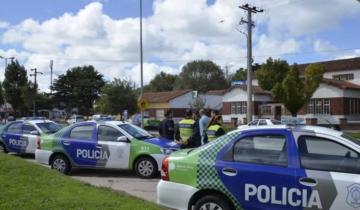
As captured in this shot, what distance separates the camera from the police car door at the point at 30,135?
737 inches

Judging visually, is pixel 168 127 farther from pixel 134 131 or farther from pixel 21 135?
pixel 21 135

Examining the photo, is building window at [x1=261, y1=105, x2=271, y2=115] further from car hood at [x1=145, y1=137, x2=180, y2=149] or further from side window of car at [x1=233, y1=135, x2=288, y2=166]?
side window of car at [x1=233, y1=135, x2=288, y2=166]

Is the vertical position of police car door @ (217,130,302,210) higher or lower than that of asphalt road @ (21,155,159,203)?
higher

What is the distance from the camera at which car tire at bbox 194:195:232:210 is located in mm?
7359

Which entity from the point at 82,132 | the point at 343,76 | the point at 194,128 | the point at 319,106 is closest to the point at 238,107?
the point at 319,106

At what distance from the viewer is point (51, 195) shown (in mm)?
8836

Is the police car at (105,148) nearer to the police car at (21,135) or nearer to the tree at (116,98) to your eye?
the police car at (21,135)

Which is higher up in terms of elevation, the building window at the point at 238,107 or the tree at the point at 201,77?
the tree at the point at 201,77

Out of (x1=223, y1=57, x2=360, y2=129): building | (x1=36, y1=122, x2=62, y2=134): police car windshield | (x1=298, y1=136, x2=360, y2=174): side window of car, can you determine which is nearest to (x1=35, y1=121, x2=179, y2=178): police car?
(x1=36, y1=122, x2=62, y2=134): police car windshield

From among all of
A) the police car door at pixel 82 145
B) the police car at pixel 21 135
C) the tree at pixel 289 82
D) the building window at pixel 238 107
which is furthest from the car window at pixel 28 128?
the building window at pixel 238 107

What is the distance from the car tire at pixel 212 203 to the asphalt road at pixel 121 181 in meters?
3.15

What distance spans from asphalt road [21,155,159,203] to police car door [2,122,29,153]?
4841mm

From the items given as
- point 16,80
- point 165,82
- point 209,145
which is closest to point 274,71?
point 16,80

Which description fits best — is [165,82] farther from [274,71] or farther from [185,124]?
[185,124]
